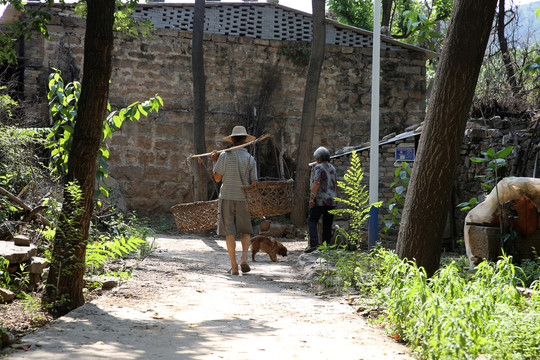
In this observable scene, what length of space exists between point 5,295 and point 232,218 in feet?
10.6

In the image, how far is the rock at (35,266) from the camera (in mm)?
5634

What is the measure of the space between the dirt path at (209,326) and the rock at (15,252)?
33.1 inches

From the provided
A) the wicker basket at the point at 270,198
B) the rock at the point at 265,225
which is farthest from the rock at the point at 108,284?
the rock at the point at 265,225

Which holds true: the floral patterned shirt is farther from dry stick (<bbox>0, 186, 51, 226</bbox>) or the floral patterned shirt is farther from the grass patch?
the grass patch

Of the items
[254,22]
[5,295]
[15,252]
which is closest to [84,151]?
[15,252]

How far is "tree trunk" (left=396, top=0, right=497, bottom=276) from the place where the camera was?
5520mm

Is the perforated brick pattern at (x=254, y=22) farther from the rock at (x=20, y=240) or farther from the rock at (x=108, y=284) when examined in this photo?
the rock at (x=108, y=284)

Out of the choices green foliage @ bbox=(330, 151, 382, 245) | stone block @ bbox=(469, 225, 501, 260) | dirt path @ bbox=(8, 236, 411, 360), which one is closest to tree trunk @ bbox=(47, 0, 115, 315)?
dirt path @ bbox=(8, 236, 411, 360)

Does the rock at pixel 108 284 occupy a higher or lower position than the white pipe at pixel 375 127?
lower

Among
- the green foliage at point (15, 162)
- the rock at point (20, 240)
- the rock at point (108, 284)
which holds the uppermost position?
the green foliage at point (15, 162)

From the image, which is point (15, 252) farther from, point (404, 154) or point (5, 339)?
point (404, 154)

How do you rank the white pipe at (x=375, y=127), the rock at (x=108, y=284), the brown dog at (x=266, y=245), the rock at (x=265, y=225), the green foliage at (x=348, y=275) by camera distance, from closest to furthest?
the rock at (x=108, y=284) < the green foliage at (x=348, y=275) < the white pipe at (x=375, y=127) < the brown dog at (x=266, y=245) < the rock at (x=265, y=225)

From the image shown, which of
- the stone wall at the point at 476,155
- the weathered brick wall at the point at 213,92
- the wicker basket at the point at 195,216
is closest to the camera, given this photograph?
the stone wall at the point at 476,155

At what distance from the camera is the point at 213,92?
15.2 m
